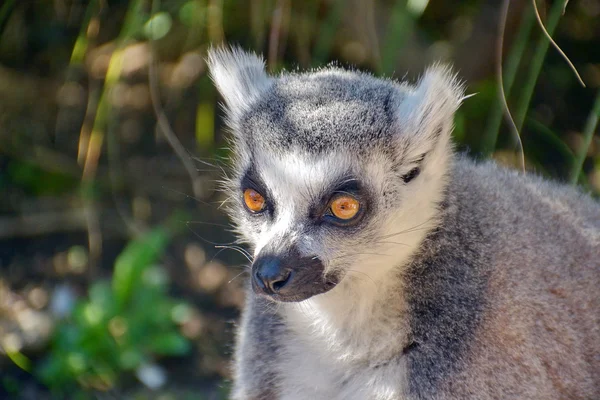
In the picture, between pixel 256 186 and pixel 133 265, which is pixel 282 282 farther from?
pixel 133 265

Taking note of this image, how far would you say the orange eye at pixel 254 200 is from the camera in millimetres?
2834

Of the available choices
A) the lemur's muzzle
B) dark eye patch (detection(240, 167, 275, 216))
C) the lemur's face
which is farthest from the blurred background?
the lemur's muzzle

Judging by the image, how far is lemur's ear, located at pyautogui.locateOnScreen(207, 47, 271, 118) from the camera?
3.22 metres

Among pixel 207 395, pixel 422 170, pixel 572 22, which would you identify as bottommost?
pixel 207 395

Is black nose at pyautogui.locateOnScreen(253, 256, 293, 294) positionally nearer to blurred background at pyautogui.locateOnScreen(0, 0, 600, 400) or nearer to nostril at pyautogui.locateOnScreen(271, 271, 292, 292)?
nostril at pyautogui.locateOnScreen(271, 271, 292, 292)

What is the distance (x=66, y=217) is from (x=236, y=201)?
2.76 metres

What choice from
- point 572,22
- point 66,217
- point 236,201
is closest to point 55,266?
point 66,217

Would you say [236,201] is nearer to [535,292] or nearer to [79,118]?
[535,292]

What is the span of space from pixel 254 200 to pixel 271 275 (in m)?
0.42

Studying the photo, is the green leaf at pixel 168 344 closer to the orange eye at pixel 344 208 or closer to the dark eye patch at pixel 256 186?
the dark eye patch at pixel 256 186

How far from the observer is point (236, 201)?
3.17 m

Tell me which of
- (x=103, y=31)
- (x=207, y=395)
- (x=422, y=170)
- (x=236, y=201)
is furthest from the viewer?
(x=103, y=31)

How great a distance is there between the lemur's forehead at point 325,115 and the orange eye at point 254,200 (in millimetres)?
186

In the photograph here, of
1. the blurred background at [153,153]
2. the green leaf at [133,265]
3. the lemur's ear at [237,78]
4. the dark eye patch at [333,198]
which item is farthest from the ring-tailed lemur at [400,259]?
the green leaf at [133,265]
